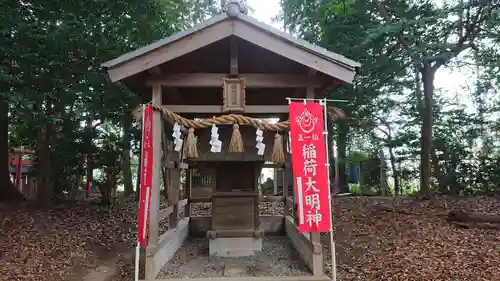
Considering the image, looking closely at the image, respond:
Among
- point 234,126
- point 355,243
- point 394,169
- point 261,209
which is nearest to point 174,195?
point 234,126

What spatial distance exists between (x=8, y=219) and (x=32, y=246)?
151cm

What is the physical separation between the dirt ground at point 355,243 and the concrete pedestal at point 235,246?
1541mm

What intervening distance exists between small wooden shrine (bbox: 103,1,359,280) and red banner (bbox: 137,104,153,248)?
0.15 metres

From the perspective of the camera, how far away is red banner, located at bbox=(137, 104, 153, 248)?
17.7 feet

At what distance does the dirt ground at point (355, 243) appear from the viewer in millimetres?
6500

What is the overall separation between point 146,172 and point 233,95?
6.04ft

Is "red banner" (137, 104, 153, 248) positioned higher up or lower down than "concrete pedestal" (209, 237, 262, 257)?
higher up

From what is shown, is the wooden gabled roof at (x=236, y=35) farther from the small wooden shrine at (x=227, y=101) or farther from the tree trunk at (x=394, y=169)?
the tree trunk at (x=394, y=169)

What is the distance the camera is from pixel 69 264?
701 cm

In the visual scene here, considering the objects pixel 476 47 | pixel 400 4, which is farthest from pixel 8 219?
pixel 476 47

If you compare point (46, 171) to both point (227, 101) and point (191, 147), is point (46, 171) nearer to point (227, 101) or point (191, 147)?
point (191, 147)

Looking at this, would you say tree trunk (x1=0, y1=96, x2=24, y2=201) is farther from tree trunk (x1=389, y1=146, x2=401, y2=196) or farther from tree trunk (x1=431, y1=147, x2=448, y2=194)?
tree trunk (x1=431, y1=147, x2=448, y2=194)

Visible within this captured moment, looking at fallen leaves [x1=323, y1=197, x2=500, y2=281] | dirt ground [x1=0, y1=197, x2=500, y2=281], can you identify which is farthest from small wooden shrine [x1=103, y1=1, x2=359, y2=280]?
dirt ground [x1=0, y1=197, x2=500, y2=281]

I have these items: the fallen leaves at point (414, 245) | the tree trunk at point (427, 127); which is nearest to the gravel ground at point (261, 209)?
the fallen leaves at point (414, 245)
